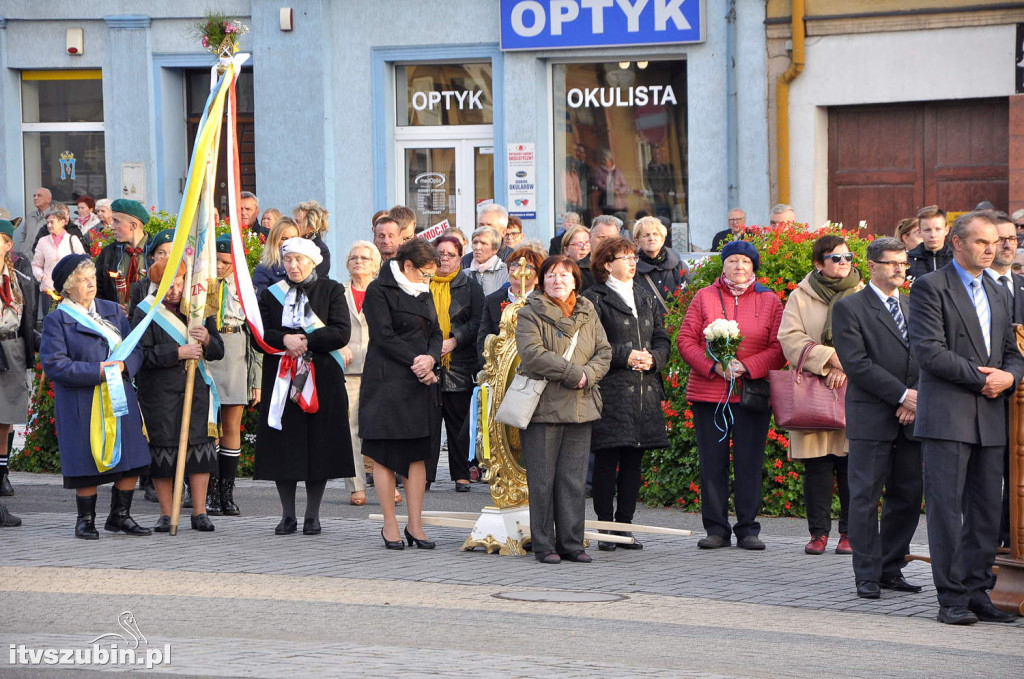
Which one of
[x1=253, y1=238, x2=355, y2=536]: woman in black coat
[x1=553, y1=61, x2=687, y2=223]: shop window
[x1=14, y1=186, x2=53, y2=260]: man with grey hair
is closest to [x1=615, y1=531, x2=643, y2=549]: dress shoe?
[x1=253, y1=238, x2=355, y2=536]: woman in black coat

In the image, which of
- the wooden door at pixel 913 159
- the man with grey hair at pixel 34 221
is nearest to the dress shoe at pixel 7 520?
the man with grey hair at pixel 34 221

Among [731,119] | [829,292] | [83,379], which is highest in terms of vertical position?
[731,119]

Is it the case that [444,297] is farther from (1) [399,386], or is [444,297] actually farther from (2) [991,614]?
(2) [991,614]

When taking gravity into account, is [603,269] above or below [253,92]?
below

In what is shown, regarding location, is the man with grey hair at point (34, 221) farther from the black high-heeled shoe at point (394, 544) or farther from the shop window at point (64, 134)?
the black high-heeled shoe at point (394, 544)

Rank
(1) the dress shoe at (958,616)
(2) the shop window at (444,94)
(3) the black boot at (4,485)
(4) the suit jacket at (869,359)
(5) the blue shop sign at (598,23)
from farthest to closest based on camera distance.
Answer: (2) the shop window at (444,94)
(5) the blue shop sign at (598,23)
(3) the black boot at (4,485)
(4) the suit jacket at (869,359)
(1) the dress shoe at (958,616)

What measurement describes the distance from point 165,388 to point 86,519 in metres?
0.99

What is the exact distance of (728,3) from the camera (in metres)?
19.4

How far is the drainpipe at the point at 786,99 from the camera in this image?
18938 mm

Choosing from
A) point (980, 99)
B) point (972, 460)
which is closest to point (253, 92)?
point (980, 99)

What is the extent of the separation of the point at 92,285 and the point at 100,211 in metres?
7.93

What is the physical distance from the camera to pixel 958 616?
8102mm

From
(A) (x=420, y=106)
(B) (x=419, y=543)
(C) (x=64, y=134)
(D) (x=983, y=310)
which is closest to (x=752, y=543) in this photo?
(B) (x=419, y=543)

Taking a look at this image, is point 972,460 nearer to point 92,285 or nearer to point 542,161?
point 92,285
